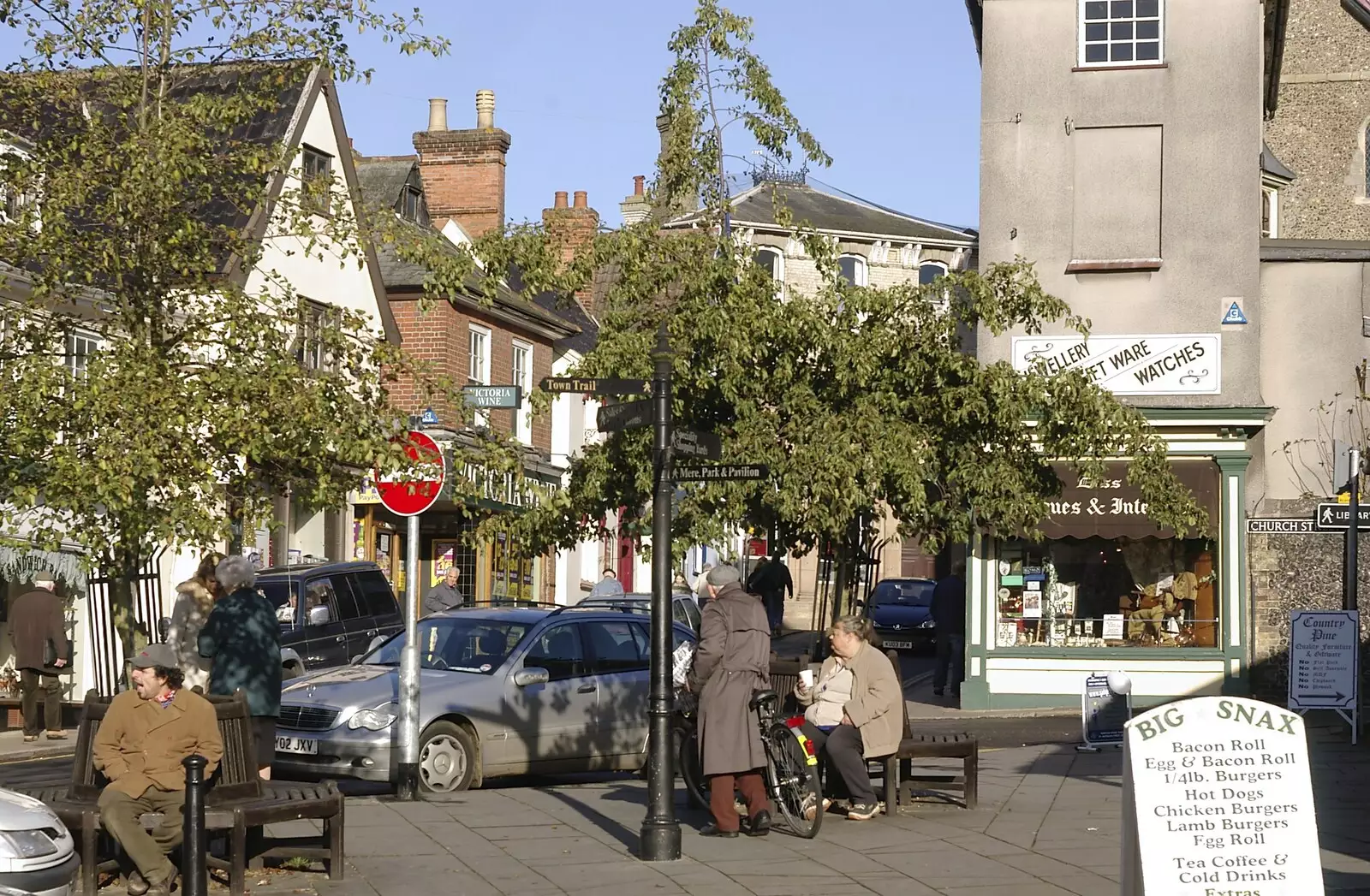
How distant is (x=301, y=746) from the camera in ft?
47.2

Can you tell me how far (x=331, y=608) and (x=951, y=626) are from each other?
27.8ft

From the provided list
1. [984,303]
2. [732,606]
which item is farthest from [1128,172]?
[732,606]

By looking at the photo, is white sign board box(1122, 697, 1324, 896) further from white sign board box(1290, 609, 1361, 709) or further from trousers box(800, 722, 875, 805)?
white sign board box(1290, 609, 1361, 709)

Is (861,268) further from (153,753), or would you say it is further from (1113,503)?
(153,753)

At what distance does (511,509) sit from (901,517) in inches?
165

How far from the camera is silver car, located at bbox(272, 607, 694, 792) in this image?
14.5 m

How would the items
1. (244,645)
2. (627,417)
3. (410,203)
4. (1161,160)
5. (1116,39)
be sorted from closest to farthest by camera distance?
(244,645) < (627,417) < (1161,160) < (1116,39) < (410,203)

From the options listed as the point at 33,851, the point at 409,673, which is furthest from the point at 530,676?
the point at 33,851

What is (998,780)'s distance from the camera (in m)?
15.6

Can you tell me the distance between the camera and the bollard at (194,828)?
27.5 feet

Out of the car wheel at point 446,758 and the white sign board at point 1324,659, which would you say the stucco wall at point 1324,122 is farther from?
the car wheel at point 446,758

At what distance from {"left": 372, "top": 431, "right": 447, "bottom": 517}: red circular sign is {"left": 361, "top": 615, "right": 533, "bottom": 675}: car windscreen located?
1.89 m

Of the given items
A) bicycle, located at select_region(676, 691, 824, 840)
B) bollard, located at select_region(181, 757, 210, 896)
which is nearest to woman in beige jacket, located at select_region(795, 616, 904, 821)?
bicycle, located at select_region(676, 691, 824, 840)

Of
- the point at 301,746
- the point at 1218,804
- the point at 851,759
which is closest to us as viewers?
the point at 1218,804
